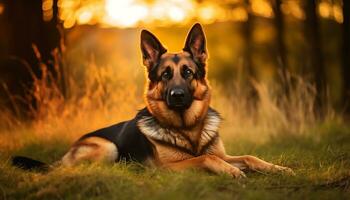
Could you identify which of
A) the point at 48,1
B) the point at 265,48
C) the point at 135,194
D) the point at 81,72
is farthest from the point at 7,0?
the point at 265,48

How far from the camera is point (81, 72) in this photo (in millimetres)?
13031

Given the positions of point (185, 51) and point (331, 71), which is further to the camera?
point (331, 71)

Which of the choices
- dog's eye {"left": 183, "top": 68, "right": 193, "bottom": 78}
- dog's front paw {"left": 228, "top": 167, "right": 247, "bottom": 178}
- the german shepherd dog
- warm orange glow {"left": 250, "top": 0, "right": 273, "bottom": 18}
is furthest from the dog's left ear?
warm orange glow {"left": 250, "top": 0, "right": 273, "bottom": 18}

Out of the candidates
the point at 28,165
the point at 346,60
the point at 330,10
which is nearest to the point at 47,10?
the point at 28,165

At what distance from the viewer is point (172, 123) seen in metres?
6.41

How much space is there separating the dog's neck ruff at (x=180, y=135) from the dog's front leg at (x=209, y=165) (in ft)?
1.14

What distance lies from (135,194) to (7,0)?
7.77 meters

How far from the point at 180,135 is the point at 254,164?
945 mm

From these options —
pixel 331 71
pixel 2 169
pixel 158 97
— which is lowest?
pixel 331 71

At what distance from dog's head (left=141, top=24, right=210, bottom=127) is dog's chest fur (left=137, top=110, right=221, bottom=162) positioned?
0.34ft

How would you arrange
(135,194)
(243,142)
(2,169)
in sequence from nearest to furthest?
(135,194) < (2,169) < (243,142)

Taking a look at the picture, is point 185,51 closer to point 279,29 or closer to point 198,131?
point 198,131

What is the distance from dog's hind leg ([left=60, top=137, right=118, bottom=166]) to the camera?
259 inches

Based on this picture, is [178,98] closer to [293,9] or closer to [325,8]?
[325,8]
